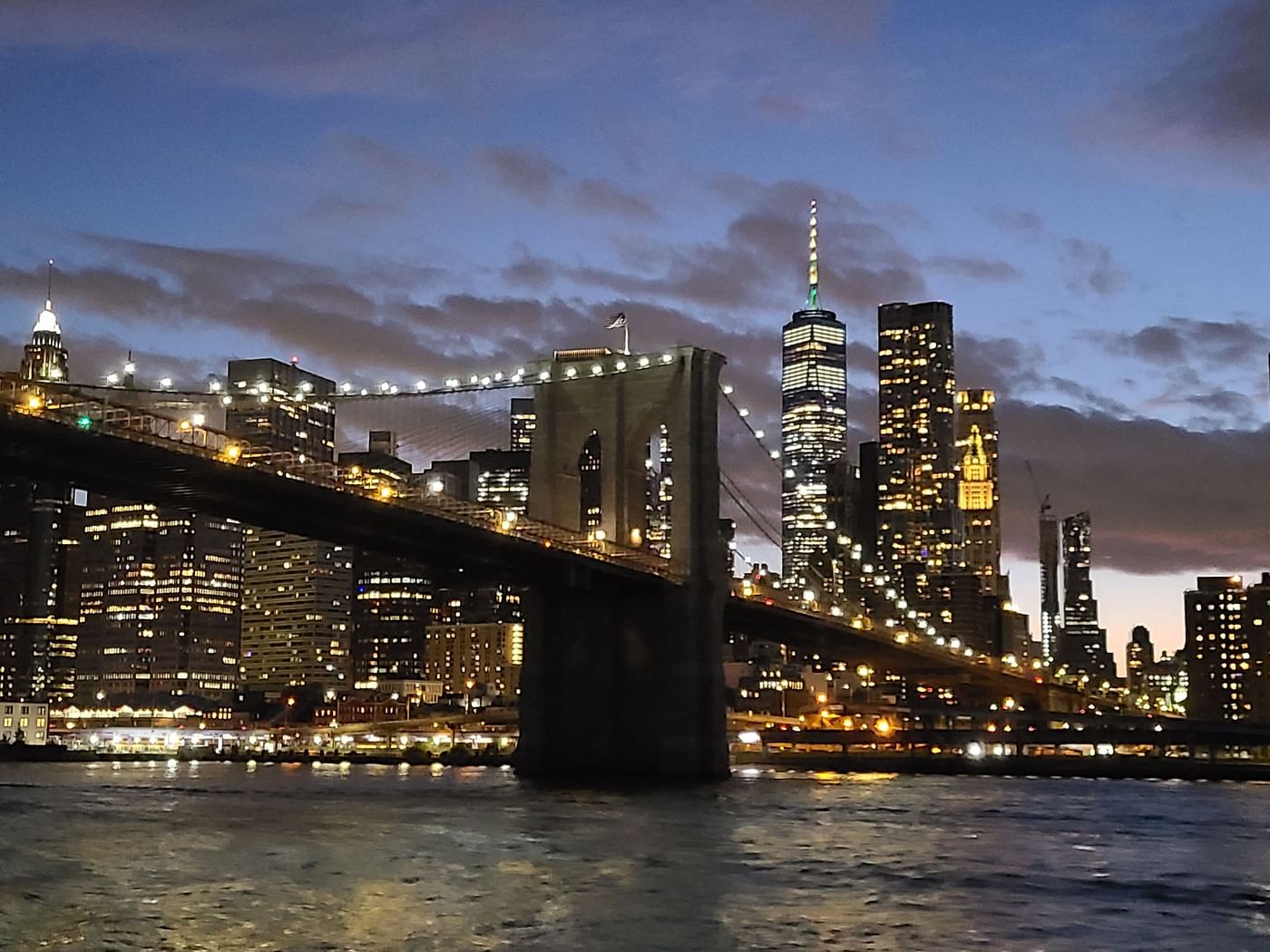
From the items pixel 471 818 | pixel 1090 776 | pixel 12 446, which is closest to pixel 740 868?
pixel 471 818

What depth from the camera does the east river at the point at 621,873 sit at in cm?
2547

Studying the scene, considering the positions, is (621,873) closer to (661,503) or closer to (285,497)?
(285,497)

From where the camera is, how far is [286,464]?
2140 inches

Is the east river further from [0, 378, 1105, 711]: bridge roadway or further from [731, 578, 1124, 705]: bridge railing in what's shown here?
[731, 578, 1124, 705]: bridge railing

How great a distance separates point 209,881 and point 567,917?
8149 millimetres

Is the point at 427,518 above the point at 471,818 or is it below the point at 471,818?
above

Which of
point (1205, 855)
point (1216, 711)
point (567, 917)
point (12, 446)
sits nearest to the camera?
point (567, 917)

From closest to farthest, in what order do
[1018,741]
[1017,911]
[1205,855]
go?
1. [1017,911]
2. [1205,855]
3. [1018,741]

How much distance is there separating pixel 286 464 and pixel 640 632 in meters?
17.9

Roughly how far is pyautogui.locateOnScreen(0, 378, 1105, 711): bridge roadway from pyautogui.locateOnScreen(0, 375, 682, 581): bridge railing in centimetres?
5

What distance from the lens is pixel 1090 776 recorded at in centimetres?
9425

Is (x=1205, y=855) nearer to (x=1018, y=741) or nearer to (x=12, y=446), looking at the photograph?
(x=12, y=446)

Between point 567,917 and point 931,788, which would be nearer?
point 567,917

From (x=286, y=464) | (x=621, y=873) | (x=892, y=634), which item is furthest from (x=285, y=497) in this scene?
(x=892, y=634)
